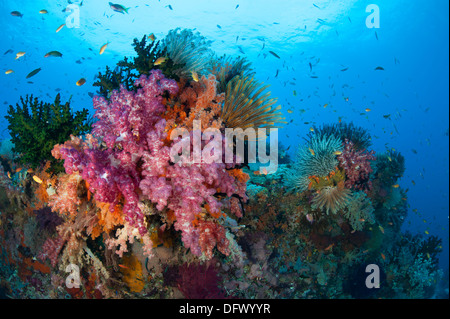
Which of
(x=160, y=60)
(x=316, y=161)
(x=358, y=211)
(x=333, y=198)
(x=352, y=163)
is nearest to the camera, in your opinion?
(x=160, y=60)

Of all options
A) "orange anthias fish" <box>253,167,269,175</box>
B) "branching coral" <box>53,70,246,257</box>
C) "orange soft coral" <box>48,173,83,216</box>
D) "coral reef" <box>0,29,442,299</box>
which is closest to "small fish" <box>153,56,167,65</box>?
"coral reef" <box>0,29,442,299</box>

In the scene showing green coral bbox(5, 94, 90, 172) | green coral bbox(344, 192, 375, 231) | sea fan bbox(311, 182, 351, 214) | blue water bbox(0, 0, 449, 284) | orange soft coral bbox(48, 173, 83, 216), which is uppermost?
blue water bbox(0, 0, 449, 284)

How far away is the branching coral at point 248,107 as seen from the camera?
14.3 ft

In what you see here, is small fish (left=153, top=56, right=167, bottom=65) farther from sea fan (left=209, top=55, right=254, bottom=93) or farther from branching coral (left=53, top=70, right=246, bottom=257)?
sea fan (left=209, top=55, right=254, bottom=93)

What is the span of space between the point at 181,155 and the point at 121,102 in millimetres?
1245

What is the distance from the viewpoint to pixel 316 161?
6500 mm

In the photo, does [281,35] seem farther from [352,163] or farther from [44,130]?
[44,130]

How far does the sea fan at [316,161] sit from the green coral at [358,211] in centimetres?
107

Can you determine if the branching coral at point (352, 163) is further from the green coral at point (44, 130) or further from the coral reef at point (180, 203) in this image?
the green coral at point (44, 130)

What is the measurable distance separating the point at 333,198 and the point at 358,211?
92 cm

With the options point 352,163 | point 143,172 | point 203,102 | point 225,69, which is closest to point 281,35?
point 352,163

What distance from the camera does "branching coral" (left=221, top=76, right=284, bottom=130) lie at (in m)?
4.36

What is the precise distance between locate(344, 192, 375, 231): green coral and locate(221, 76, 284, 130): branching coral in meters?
3.60

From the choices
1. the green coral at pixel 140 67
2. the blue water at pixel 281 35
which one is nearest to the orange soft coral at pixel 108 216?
the green coral at pixel 140 67
